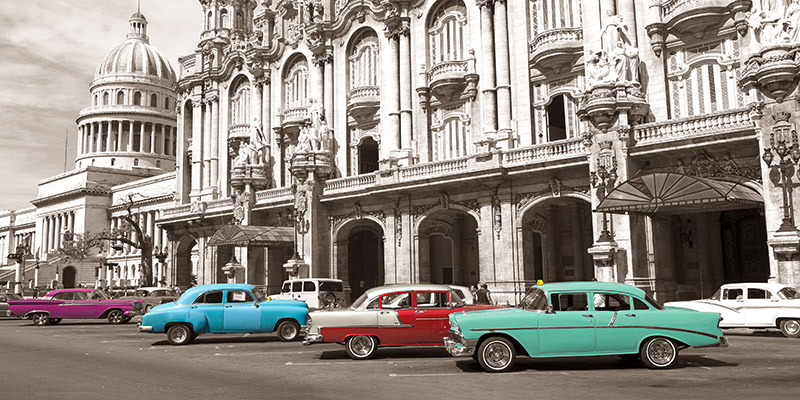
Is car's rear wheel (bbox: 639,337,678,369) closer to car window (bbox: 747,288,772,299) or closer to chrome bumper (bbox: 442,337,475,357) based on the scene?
chrome bumper (bbox: 442,337,475,357)

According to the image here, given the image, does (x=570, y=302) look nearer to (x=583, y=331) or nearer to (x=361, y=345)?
(x=583, y=331)

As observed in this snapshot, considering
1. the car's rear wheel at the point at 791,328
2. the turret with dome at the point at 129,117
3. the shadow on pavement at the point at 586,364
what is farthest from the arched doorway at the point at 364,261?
the turret with dome at the point at 129,117

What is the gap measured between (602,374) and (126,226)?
75039 mm

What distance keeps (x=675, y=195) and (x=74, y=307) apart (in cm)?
2337

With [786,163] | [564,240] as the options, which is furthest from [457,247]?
[786,163]

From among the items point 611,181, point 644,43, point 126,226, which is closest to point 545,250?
point 611,181

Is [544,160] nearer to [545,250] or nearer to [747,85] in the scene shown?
[545,250]

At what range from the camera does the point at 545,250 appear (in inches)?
1283

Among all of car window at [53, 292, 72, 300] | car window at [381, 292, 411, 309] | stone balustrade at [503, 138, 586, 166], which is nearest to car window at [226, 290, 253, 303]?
car window at [381, 292, 411, 309]

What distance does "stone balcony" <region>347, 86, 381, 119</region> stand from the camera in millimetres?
38500

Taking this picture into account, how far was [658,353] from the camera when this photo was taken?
1236 cm

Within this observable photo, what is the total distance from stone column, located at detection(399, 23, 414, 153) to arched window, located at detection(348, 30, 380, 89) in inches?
96.6

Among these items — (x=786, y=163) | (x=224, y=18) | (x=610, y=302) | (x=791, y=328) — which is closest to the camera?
(x=610, y=302)

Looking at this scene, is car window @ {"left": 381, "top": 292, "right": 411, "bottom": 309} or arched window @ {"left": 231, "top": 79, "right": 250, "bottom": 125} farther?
arched window @ {"left": 231, "top": 79, "right": 250, "bottom": 125}
